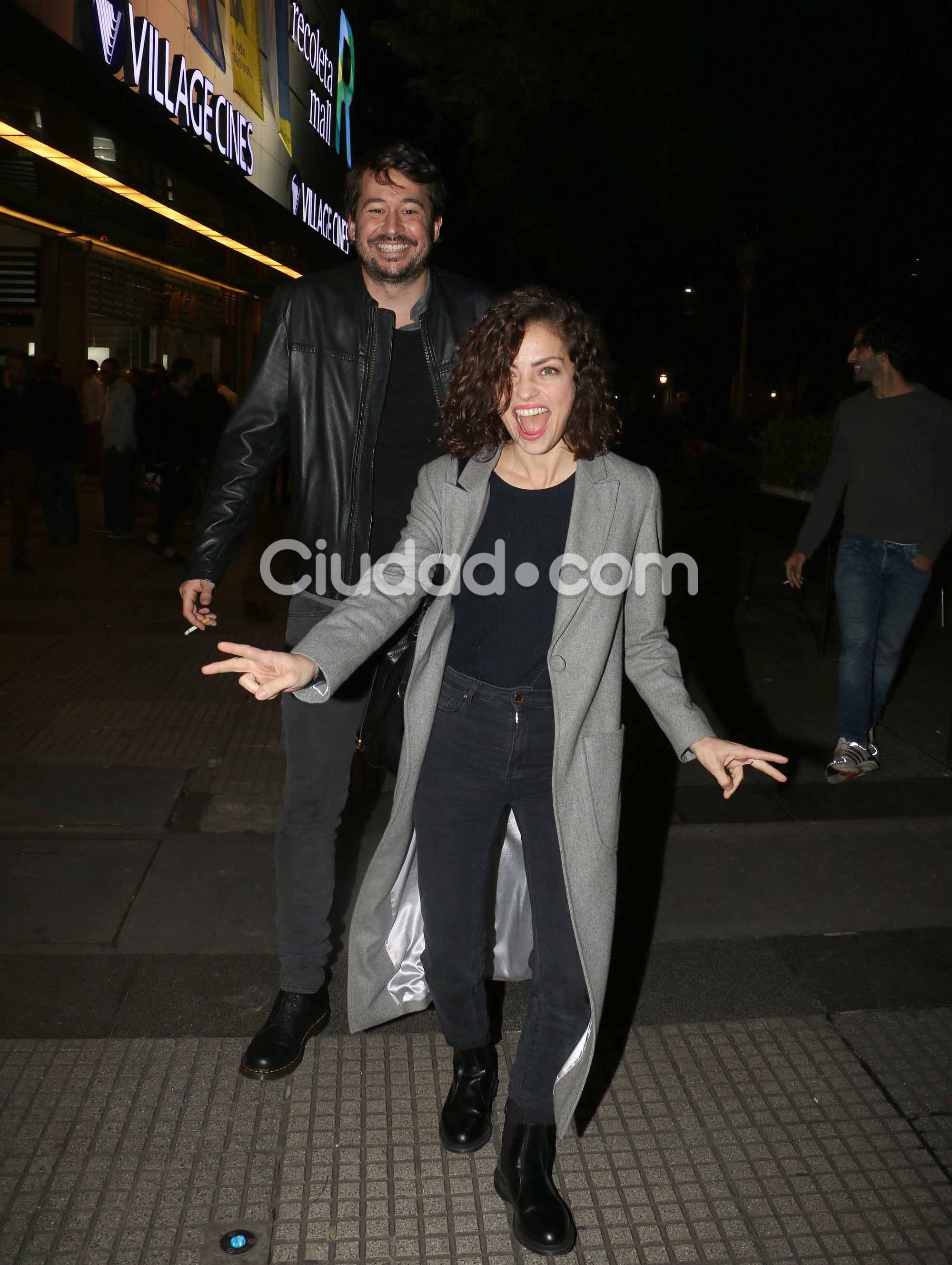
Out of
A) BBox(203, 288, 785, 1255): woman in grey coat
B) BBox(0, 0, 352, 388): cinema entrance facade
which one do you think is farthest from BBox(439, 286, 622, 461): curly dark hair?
BBox(0, 0, 352, 388): cinema entrance facade

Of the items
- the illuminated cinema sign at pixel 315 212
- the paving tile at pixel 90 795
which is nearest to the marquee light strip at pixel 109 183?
the illuminated cinema sign at pixel 315 212

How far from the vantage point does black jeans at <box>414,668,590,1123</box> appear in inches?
109

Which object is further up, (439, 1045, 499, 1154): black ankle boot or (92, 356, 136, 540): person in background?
(92, 356, 136, 540): person in background

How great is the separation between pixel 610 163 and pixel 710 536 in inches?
420

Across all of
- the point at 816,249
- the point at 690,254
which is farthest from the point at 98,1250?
the point at 690,254

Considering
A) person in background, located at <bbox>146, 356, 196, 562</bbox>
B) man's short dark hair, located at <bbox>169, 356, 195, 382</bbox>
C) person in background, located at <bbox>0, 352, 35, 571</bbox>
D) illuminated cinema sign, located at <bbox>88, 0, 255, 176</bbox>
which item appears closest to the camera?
illuminated cinema sign, located at <bbox>88, 0, 255, 176</bbox>

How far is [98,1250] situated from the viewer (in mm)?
2580

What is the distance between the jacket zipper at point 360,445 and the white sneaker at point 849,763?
11.5 feet

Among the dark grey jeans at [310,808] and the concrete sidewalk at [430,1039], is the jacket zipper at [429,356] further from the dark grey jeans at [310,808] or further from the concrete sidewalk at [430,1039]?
the concrete sidewalk at [430,1039]

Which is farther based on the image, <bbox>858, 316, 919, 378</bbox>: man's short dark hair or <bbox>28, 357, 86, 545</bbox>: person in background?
<bbox>28, 357, 86, 545</bbox>: person in background

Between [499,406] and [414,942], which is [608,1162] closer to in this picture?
[414,942]

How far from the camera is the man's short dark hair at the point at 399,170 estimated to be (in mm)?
3182

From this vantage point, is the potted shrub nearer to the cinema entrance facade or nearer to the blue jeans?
the blue jeans

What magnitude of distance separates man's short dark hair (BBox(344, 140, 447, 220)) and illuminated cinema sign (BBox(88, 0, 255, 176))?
7949mm
